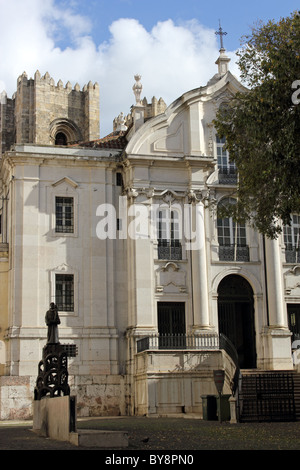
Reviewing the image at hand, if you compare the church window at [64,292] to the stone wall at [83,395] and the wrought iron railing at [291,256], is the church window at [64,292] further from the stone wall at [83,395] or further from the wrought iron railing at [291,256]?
the wrought iron railing at [291,256]

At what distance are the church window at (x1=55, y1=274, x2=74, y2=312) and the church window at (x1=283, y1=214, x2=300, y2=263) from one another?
33.1ft

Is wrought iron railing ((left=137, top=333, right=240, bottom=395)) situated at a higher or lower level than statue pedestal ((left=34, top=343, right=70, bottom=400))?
higher

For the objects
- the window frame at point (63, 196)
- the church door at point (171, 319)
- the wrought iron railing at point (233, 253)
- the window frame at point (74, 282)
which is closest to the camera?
the window frame at point (74, 282)

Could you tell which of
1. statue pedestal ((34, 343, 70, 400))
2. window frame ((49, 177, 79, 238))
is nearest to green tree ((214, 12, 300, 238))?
statue pedestal ((34, 343, 70, 400))

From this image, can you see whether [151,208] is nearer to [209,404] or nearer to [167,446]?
[209,404]

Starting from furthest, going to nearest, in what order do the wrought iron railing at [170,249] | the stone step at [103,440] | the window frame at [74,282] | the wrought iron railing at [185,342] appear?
the wrought iron railing at [170,249]
the window frame at [74,282]
the wrought iron railing at [185,342]
the stone step at [103,440]

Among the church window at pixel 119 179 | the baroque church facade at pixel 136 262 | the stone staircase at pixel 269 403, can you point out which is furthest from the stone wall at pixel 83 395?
the church window at pixel 119 179

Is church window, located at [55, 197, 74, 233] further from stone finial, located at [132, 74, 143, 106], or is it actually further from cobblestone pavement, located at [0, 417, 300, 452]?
cobblestone pavement, located at [0, 417, 300, 452]

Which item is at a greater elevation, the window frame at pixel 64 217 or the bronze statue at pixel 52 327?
the window frame at pixel 64 217

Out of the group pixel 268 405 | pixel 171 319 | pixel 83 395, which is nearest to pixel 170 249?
pixel 171 319

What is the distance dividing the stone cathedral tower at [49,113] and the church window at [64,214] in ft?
115

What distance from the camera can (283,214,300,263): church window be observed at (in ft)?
113

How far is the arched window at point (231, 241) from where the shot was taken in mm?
33938
